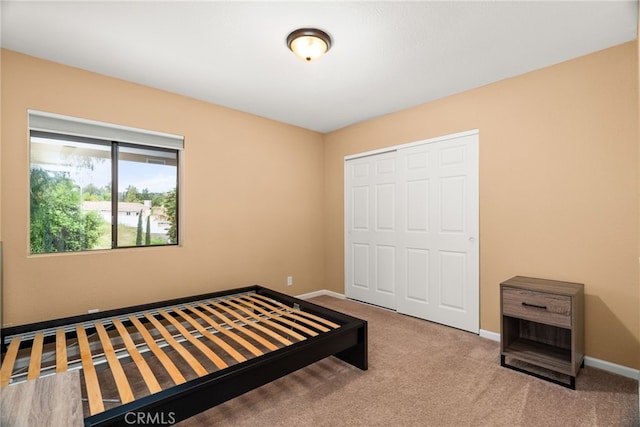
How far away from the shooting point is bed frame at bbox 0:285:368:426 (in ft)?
5.07

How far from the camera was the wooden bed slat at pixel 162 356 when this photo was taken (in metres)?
1.66

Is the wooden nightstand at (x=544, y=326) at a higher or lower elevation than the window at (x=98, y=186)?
lower

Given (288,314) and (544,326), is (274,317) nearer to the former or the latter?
(288,314)

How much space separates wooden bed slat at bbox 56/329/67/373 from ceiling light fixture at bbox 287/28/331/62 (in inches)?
98.2

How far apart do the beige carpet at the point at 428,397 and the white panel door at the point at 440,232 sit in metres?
0.70

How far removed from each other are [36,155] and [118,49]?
117cm

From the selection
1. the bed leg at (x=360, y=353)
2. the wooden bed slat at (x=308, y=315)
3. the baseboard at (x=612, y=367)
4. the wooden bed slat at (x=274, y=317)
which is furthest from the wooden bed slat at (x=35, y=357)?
the baseboard at (x=612, y=367)

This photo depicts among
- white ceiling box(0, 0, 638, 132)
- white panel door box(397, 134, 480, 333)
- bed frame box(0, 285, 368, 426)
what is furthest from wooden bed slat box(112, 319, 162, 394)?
white panel door box(397, 134, 480, 333)

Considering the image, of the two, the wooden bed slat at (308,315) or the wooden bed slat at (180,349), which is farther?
the wooden bed slat at (308,315)

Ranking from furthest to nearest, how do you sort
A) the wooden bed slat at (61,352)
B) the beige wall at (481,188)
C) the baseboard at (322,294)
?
the baseboard at (322,294) → the beige wall at (481,188) → the wooden bed slat at (61,352)

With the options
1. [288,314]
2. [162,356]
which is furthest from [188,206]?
[162,356]

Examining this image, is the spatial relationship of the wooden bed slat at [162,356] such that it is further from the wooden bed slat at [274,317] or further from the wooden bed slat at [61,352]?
the wooden bed slat at [274,317]

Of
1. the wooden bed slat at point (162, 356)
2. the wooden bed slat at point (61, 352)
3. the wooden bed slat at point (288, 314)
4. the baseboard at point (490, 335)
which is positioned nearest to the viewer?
the wooden bed slat at point (162, 356)

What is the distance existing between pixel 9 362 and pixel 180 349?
3.05 feet
